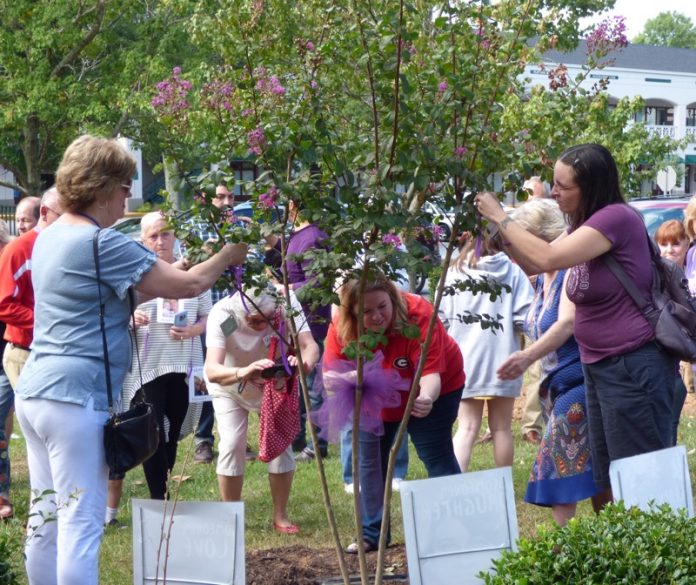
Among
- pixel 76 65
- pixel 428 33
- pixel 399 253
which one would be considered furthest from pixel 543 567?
pixel 76 65

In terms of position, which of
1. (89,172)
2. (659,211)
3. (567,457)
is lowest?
(567,457)

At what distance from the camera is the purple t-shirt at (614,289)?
407cm

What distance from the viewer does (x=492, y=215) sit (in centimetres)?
372

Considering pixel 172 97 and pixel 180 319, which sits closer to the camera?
pixel 172 97

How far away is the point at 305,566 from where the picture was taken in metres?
5.32

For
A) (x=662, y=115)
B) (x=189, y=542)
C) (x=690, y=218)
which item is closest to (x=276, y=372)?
(x=189, y=542)

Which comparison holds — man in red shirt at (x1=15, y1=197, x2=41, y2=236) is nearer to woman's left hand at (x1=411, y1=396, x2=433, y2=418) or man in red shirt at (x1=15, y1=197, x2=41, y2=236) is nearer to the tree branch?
woman's left hand at (x1=411, y1=396, x2=433, y2=418)

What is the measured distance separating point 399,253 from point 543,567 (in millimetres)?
1120

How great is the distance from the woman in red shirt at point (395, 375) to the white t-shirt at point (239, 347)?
2.80 feet

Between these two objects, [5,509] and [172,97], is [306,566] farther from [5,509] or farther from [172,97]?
[172,97]

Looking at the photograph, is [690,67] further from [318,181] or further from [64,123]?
[318,181]

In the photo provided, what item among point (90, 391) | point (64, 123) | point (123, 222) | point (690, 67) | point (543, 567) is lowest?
point (543, 567)

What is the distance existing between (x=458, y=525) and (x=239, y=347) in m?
2.24

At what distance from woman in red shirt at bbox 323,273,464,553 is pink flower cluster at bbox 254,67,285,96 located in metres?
1.12
